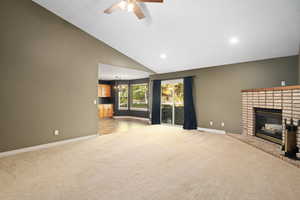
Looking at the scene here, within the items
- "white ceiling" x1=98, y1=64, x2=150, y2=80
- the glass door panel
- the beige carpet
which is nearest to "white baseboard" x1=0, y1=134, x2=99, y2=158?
the beige carpet

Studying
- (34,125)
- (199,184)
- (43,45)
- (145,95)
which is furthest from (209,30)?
(145,95)

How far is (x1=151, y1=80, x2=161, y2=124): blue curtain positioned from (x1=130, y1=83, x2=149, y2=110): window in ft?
5.74

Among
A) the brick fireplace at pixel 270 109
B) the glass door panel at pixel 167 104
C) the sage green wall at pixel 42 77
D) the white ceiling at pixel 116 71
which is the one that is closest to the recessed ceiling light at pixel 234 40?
the brick fireplace at pixel 270 109

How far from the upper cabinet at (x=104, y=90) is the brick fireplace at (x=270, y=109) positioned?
7.55m

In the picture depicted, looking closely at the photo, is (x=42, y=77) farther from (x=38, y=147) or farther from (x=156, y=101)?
(x=156, y=101)

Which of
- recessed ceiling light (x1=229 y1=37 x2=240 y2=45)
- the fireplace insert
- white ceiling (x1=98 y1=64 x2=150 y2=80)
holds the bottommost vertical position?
the fireplace insert

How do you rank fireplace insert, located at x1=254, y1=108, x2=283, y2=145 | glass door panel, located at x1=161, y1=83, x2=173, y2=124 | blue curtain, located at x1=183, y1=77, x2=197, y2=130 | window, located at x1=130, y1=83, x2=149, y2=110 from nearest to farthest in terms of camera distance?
fireplace insert, located at x1=254, y1=108, x2=283, y2=145
blue curtain, located at x1=183, y1=77, x2=197, y2=130
glass door panel, located at x1=161, y1=83, x2=173, y2=124
window, located at x1=130, y1=83, x2=149, y2=110

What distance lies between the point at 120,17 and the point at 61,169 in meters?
3.50

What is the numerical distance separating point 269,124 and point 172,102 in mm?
3524

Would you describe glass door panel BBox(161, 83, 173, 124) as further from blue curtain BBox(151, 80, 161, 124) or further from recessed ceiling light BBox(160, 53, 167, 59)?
recessed ceiling light BBox(160, 53, 167, 59)

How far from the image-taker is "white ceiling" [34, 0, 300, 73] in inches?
116

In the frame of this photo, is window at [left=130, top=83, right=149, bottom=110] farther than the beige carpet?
Yes

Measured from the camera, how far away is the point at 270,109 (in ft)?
13.0

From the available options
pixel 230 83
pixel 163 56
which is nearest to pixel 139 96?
pixel 163 56
